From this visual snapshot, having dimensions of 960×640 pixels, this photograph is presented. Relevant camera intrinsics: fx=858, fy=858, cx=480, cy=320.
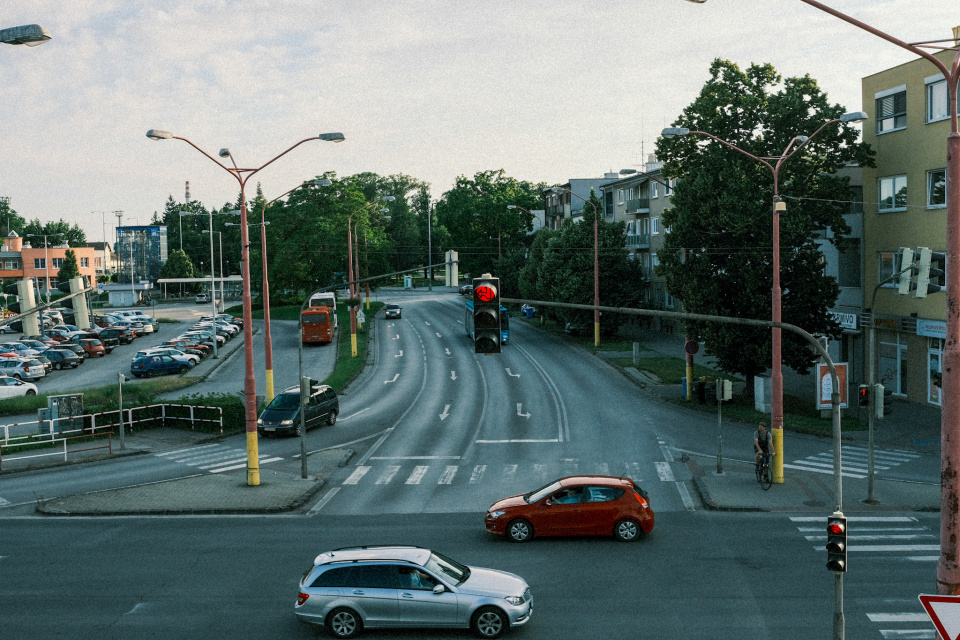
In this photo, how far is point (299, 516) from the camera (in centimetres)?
2261

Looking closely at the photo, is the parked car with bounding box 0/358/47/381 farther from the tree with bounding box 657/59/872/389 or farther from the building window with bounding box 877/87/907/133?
the building window with bounding box 877/87/907/133

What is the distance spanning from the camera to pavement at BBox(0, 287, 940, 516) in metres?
22.7

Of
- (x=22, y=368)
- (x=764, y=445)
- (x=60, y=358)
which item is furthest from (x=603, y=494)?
(x=60, y=358)

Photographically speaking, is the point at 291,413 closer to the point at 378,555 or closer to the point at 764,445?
the point at 764,445

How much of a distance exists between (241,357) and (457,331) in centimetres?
1784

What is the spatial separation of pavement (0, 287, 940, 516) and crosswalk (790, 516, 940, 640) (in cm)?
115

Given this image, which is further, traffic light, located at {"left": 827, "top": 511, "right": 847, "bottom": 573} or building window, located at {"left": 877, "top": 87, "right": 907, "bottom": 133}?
building window, located at {"left": 877, "top": 87, "right": 907, "bottom": 133}

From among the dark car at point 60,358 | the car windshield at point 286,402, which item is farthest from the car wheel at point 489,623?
the dark car at point 60,358

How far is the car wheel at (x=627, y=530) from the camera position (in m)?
19.4

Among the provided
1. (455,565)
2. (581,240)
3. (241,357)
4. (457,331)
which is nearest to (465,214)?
(457,331)

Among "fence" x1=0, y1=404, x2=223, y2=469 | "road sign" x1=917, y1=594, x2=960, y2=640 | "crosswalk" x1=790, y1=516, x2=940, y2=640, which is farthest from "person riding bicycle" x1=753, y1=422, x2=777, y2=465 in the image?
"fence" x1=0, y1=404, x2=223, y2=469

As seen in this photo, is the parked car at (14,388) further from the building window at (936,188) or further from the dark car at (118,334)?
the building window at (936,188)

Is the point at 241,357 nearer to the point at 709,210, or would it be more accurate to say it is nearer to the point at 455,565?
the point at 709,210

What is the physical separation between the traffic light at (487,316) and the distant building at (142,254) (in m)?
109
